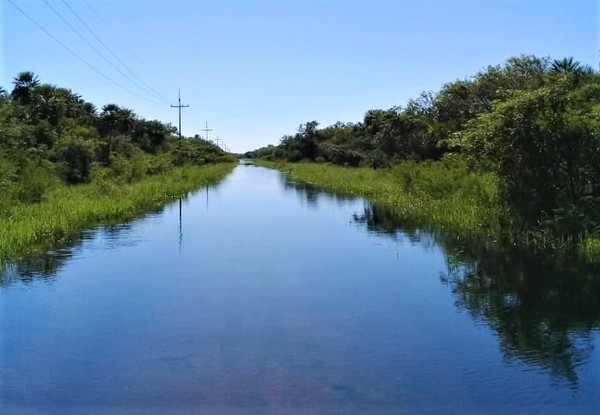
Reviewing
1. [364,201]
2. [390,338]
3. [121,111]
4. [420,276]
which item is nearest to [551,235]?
[420,276]

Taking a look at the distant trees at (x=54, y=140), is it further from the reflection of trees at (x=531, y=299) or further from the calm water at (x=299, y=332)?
the reflection of trees at (x=531, y=299)

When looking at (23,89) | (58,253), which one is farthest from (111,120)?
(58,253)

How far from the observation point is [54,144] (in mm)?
36344

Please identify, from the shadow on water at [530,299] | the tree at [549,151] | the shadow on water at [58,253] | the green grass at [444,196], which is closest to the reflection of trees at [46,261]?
the shadow on water at [58,253]

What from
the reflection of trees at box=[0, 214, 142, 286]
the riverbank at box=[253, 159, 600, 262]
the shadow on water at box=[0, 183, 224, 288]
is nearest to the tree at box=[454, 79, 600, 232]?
the riverbank at box=[253, 159, 600, 262]

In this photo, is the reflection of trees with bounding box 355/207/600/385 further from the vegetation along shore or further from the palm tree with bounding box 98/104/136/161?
the palm tree with bounding box 98/104/136/161

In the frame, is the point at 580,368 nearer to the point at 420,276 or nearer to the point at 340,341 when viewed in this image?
the point at 340,341

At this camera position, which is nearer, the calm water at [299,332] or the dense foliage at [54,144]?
the calm water at [299,332]

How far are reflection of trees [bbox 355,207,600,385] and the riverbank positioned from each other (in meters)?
0.83

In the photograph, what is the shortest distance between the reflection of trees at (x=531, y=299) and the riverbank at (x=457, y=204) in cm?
83

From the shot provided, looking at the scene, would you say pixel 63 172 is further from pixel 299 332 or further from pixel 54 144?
pixel 299 332

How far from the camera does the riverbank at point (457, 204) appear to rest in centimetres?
1447

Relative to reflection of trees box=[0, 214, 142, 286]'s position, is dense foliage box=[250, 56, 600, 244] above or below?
above

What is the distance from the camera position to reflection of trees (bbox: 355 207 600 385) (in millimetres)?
7430
